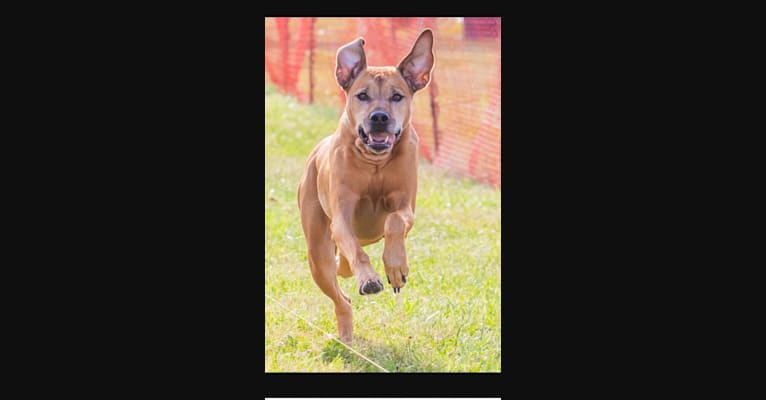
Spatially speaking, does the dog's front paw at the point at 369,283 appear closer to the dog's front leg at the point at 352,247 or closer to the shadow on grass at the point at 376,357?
the dog's front leg at the point at 352,247

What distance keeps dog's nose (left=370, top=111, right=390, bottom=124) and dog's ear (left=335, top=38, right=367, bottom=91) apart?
1.30ft

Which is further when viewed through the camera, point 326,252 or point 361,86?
point 326,252

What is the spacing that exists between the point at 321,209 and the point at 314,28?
12.3ft

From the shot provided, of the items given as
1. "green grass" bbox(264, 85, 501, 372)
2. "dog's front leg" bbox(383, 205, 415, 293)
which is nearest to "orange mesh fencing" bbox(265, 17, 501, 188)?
"green grass" bbox(264, 85, 501, 372)

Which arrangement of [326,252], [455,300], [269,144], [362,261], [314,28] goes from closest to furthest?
1. [362,261]
2. [326,252]
3. [455,300]
4. [269,144]
5. [314,28]

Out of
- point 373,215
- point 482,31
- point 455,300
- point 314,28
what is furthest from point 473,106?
point 373,215

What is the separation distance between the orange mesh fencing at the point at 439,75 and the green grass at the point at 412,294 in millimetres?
480

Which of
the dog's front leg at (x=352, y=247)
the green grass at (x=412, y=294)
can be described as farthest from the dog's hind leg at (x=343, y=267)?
the dog's front leg at (x=352, y=247)

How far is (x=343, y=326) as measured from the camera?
6125 millimetres

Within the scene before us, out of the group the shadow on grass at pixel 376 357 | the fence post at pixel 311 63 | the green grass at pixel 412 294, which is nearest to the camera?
the shadow on grass at pixel 376 357

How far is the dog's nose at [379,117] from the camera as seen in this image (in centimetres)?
528

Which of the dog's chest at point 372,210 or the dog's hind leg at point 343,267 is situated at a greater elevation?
the dog's chest at point 372,210

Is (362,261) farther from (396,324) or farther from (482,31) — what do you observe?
(482,31)

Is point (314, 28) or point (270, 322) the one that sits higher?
point (314, 28)
